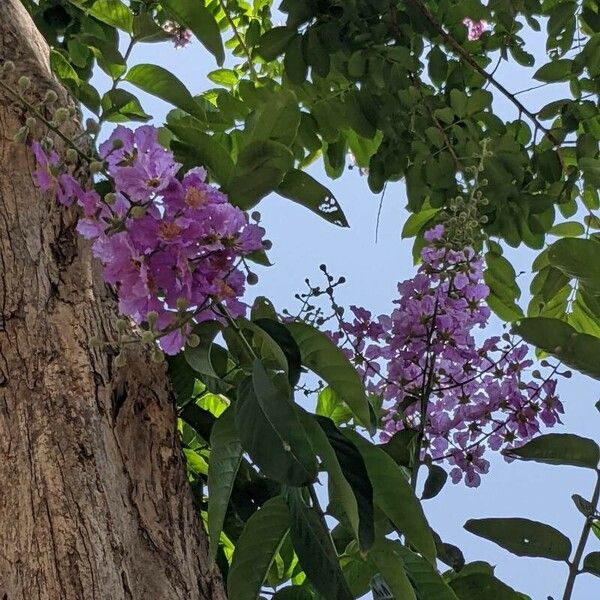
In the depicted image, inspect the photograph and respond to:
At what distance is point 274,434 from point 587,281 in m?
0.33

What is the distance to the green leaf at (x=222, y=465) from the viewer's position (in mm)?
633

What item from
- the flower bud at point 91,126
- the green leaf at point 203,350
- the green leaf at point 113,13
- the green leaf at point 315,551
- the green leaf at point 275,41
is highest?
the green leaf at point 275,41

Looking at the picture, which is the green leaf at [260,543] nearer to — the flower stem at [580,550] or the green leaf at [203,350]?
the green leaf at [203,350]

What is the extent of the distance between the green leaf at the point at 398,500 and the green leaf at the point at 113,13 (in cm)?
63

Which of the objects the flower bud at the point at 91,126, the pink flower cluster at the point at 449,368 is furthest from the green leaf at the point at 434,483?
the flower bud at the point at 91,126

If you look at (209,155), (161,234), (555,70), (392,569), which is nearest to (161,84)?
(209,155)

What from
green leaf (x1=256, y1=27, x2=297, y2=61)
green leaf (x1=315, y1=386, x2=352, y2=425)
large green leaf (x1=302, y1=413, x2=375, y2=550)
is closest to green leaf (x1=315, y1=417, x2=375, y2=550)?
large green leaf (x1=302, y1=413, x2=375, y2=550)

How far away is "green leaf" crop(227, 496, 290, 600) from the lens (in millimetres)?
633

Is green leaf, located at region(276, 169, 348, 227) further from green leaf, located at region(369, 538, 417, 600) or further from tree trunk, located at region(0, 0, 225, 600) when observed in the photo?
green leaf, located at region(369, 538, 417, 600)

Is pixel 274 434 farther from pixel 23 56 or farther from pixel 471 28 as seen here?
pixel 471 28

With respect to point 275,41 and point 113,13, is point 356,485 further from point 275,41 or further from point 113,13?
point 275,41

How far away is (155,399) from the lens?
701mm

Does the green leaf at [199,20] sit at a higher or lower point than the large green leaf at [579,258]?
higher

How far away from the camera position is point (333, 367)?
0.70 meters
